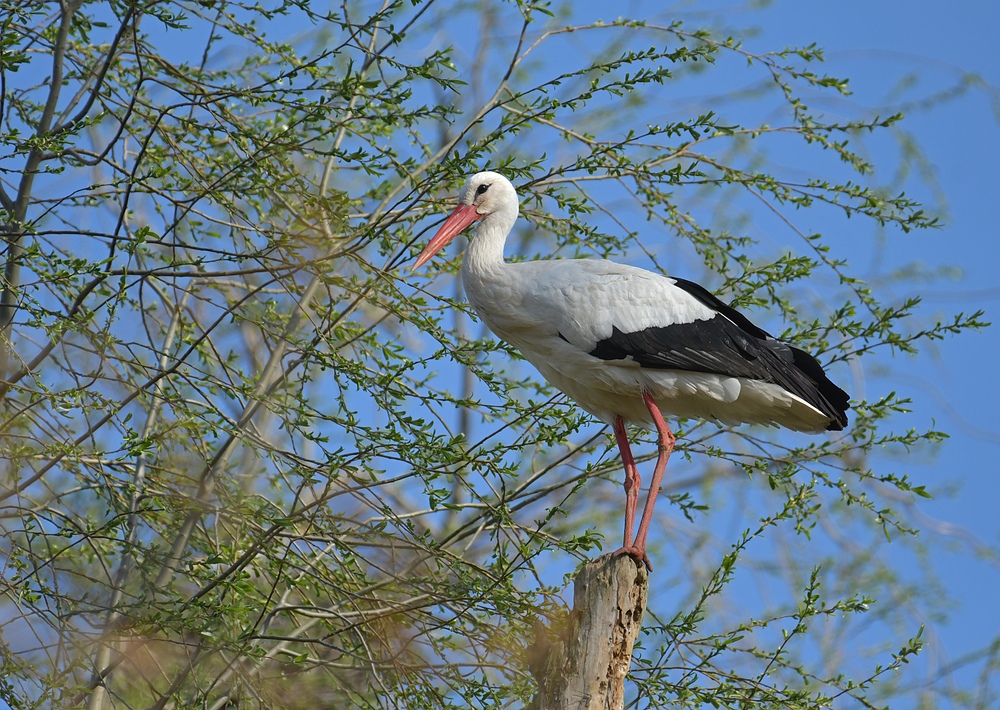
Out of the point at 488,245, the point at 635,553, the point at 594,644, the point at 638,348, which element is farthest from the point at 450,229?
the point at 594,644

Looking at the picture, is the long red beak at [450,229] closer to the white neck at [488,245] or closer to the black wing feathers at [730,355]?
the white neck at [488,245]

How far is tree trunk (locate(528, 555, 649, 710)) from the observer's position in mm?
4238

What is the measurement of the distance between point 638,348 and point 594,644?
5.78ft

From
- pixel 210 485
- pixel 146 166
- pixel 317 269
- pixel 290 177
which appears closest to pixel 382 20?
pixel 290 177

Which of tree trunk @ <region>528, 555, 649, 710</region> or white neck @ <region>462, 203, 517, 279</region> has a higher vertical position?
white neck @ <region>462, 203, 517, 279</region>

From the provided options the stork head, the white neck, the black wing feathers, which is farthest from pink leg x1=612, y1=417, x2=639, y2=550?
the stork head

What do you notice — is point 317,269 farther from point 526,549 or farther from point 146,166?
point 146,166

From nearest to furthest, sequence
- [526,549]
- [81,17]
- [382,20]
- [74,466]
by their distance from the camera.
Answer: [526,549], [74,466], [382,20], [81,17]

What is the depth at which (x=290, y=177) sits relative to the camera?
213 inches

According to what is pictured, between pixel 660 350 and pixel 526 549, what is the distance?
4.65 ft

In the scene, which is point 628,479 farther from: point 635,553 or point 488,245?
point 488,245

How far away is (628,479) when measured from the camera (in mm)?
5809

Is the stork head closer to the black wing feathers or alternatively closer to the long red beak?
the long red beak

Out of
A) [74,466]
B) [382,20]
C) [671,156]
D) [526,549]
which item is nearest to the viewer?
[526,549]
